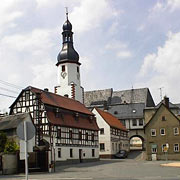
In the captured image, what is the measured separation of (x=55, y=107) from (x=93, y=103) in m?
47.5

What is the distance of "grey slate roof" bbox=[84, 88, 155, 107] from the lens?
93312mm

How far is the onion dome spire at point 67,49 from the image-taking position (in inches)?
3155

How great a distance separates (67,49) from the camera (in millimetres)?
80562

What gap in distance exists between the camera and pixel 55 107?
164 ft

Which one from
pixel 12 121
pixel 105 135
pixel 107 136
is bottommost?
pixel 107 136

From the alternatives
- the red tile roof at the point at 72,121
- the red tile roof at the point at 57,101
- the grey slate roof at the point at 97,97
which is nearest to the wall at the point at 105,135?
the red tile roof at the point at 72,121

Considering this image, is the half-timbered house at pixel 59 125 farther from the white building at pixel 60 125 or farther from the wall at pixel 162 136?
the wall at pixel 162 136

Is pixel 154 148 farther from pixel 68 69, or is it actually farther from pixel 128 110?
pixel 68 69

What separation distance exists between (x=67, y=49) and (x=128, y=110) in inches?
828

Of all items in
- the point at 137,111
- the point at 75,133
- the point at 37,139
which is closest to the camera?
the point at 37,139

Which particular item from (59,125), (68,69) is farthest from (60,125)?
(68,69)

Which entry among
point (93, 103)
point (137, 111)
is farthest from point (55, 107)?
point (93, 103)

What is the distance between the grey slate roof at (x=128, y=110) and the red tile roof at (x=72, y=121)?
79.4 feet

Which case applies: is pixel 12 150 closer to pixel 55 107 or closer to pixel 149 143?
pixel 55 107
